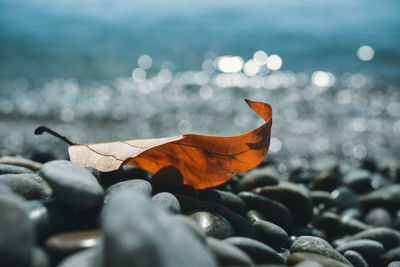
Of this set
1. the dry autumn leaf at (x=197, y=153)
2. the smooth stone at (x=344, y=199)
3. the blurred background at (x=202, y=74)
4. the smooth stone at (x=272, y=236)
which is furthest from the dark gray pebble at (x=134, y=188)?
the blurred background at (x=202, y=74)

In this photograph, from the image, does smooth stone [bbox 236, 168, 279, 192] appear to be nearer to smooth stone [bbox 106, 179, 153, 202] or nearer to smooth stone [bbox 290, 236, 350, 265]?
smooth stone [bbox 290, 236, 350, 265]

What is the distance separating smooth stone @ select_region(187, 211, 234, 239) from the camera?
1.20 metres

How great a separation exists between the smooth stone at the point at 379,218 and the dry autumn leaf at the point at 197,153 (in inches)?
53.8

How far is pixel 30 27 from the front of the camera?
41.3 ft

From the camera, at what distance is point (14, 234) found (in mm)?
802

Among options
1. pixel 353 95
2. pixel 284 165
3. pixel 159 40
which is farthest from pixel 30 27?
pixel 284 165

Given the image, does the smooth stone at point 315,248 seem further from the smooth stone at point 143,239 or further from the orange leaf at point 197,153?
the smooth stone at point 143,239

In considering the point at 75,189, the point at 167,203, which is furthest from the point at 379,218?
the point at 75,189

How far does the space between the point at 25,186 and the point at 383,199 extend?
2358mm

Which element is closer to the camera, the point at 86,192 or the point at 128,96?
the point at 86,192

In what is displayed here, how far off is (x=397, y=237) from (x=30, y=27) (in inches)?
537

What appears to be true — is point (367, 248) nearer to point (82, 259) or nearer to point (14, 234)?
point (82, 259)

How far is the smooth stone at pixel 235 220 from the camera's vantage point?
1.36 m

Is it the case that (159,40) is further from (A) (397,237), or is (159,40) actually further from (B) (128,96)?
(A) (397,237)
